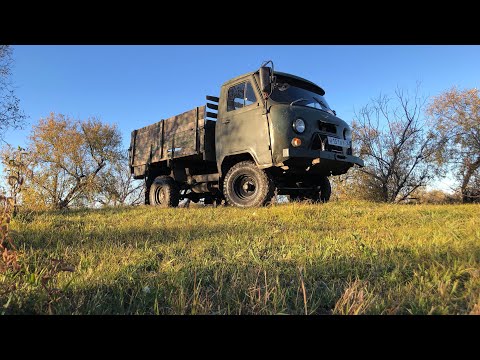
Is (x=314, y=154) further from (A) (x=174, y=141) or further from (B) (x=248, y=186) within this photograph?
(A) (x=174, y=141)

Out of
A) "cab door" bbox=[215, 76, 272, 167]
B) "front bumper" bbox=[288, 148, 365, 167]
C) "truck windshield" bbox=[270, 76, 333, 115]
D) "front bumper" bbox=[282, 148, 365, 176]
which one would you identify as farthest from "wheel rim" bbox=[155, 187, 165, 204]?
"front bumper" bbox=[288, 148, 365, 167]

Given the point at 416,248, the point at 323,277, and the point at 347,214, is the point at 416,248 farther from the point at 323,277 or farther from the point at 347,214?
the point at 347,214

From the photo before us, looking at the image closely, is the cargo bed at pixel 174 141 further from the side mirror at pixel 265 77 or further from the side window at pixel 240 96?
the side mirror at pixel 265 77

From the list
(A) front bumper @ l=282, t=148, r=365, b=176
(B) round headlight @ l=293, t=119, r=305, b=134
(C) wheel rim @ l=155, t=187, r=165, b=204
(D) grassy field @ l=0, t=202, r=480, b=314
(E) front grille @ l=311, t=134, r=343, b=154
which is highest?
(B) round headlight @ l=293, t=119, r=305, b=134

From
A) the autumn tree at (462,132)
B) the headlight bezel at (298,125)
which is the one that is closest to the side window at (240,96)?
the headlight bezel at (298,125)

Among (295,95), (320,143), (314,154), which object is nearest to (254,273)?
(314,154)

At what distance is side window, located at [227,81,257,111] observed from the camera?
7.36 meters

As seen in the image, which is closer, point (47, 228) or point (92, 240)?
point (92, 240)

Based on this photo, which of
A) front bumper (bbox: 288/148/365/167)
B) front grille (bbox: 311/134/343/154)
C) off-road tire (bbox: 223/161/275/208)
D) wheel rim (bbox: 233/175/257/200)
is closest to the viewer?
front bumper (bbox: 288/148/365/167)

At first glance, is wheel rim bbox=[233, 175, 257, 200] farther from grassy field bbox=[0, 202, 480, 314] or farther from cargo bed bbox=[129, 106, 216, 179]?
grassy field bbox=[0, 202, 480, 314]

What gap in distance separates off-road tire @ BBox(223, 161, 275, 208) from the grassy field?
2.94m

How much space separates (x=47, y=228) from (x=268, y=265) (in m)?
3.73

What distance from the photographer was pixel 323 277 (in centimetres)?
213
